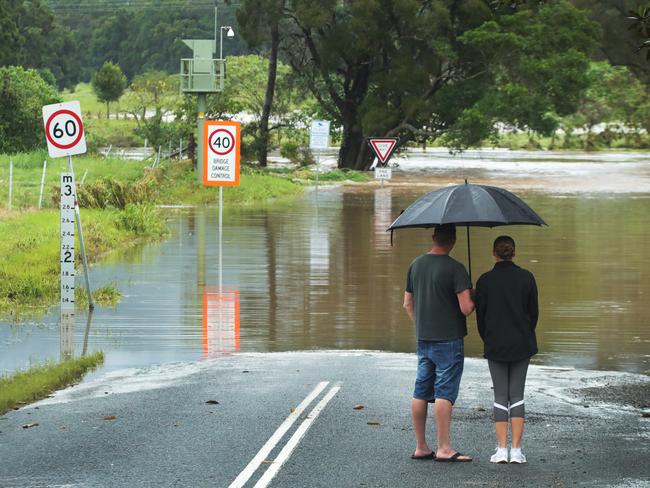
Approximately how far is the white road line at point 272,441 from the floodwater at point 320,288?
3148mm

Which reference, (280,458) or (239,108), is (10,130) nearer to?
(239,108)

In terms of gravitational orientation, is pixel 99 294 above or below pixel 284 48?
below

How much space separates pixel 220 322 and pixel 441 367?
28.8ft

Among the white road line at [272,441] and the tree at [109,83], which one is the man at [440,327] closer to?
the white road line at [272,441]

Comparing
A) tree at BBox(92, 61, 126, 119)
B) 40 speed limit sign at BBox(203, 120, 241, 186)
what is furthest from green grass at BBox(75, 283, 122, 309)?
tree at BBox(92, 61, 126, 119)

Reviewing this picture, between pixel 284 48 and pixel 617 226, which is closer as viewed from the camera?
pixel 617 226

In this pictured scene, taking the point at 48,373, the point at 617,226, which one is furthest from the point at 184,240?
the point at 48,373

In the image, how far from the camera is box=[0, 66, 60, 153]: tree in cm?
5991

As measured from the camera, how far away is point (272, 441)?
32.1 feet

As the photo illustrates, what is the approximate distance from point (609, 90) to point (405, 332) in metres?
75.8

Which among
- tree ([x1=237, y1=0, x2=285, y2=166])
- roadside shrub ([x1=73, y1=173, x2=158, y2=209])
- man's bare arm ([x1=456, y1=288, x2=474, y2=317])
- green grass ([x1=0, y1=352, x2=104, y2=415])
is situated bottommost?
green grass ([x1=0, y1=352, x2=104, y2=415])

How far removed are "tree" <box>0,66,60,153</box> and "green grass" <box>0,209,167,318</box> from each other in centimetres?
2848

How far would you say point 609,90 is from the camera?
294 ft

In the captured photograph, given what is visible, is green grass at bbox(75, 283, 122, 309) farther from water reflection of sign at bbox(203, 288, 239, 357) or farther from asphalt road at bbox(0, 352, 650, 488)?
asphalt road at bbox(0, 352, 650, 488)
